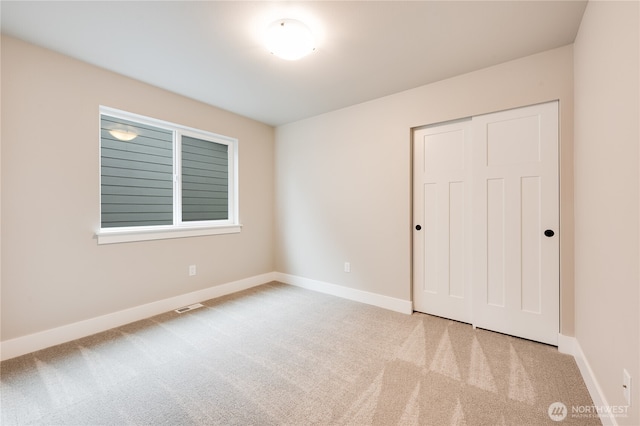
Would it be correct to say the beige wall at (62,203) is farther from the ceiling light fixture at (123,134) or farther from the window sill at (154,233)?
the ceiling light fixture at (123,134)

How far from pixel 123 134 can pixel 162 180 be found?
602 mm

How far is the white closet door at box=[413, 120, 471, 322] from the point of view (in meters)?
2.68

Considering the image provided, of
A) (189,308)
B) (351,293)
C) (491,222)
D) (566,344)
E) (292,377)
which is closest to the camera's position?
(292,377)

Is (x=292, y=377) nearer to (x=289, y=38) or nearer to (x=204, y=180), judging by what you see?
(x=289, y=38)

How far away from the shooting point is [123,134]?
112 inches

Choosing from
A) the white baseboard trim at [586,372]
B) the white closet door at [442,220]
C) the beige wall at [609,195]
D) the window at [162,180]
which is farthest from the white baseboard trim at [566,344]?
the window at [162,180]

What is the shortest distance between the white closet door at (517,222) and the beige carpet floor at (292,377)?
0.24m

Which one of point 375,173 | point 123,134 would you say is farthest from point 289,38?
point 123,134

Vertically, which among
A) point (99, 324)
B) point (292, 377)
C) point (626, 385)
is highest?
point (626, 385)

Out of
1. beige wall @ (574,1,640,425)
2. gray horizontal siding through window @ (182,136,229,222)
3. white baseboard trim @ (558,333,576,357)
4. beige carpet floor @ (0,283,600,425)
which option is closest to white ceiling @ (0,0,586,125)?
beige wall @ (574,1,640,425)

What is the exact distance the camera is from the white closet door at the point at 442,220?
2.68 metres

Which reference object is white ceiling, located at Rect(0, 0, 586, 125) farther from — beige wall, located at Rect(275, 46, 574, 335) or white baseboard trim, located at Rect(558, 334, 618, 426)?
white baseboard trim, located at Rect(558, 334, 618, 426)

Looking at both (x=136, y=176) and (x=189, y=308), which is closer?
(x=136, y=176)

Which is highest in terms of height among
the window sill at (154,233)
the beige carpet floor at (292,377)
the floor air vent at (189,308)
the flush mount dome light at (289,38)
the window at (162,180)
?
the flush mount dome light at (289,38)
